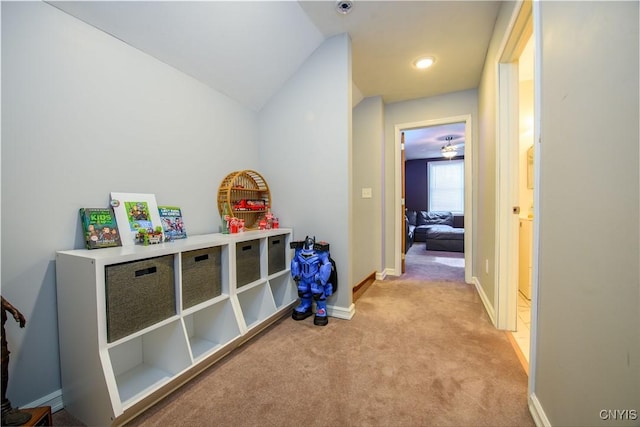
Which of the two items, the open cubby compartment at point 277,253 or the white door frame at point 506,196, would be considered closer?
the white door frame at point 506,196

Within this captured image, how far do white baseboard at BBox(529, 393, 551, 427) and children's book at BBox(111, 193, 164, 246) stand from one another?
2007mm

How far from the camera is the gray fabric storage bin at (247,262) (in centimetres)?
177

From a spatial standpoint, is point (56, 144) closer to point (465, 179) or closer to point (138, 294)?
point (138, 294)

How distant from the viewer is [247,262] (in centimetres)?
185

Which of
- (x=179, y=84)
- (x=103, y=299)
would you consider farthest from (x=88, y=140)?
(x=103, y=299)

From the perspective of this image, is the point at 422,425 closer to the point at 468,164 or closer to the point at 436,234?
the point at 468,164

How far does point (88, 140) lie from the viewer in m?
1.34

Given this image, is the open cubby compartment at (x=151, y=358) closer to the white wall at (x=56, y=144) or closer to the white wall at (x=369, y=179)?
the white wall at (x=56, y=144)

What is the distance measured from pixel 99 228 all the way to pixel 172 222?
0.40 meters

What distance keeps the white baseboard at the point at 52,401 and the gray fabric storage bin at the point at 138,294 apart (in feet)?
1.58

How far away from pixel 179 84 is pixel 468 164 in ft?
10.3

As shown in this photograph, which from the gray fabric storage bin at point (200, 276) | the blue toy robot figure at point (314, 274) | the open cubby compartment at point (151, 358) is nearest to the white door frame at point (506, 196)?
the blue toy robot figure at point (314, 274)

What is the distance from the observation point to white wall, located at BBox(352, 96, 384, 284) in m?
3.31

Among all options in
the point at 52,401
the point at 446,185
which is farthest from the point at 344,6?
the point at 446,185
